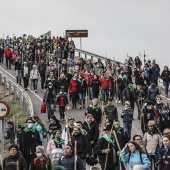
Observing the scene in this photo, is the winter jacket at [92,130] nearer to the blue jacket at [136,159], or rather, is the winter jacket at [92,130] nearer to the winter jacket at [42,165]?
the blue jacket at [136,159]

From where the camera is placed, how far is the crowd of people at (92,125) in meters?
17.1

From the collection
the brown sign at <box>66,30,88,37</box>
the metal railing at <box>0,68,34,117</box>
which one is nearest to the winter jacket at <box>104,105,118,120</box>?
the metal railing at <box>0,68,34,117</box>

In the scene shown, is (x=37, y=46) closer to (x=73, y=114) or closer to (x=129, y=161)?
(x=73, y=114)

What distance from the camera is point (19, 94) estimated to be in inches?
1423

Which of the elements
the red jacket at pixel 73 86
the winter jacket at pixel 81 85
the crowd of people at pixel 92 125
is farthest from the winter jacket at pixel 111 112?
the red jacket at pixel 73 86

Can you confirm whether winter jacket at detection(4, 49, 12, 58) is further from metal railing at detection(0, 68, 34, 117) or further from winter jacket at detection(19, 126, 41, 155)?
winter jacket at detection(19, 126, 41, 155)

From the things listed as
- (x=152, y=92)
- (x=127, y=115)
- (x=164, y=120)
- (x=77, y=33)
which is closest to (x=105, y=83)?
(x=152, y=92)

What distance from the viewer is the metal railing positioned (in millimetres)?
31969

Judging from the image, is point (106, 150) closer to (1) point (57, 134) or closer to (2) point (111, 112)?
(1) point (57, 134)

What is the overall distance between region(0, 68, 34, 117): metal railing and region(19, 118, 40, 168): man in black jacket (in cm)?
898

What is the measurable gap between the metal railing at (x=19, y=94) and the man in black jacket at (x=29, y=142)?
29.5ft

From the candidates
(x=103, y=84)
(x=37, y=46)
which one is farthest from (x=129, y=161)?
(x=37, y=46)

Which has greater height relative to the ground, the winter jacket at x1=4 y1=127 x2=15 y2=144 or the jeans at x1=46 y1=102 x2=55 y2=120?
the jeans at x1=46 y1=102 x2=55 y2=120

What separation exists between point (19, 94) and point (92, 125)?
48.3 ft
